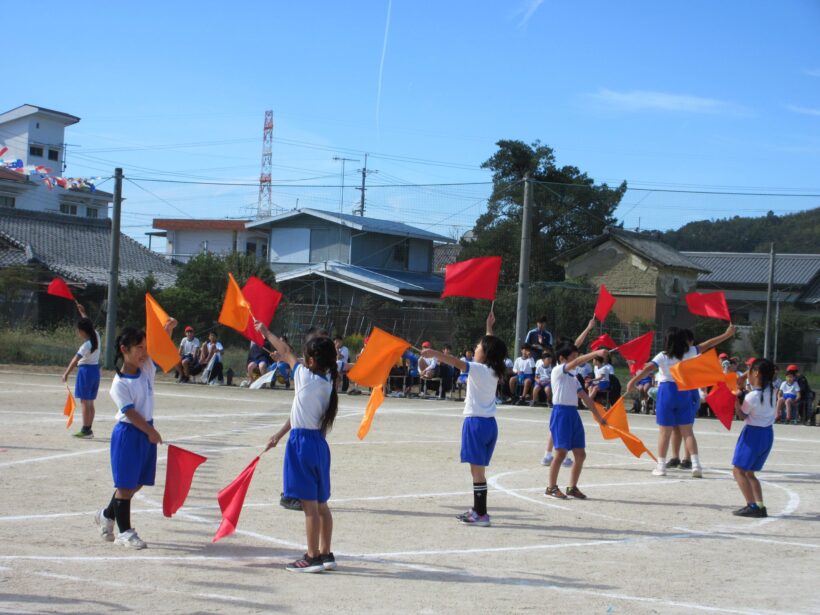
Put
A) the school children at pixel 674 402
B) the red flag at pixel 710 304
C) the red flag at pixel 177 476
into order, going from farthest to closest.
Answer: the red flag at pixel 710 304 < the school children at pixel 674 402 < the red flag at pixel 177 476

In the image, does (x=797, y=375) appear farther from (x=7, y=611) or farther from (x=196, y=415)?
(x=7, y=611)

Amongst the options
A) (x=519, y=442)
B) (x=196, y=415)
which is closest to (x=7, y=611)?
(x=519, y=442)

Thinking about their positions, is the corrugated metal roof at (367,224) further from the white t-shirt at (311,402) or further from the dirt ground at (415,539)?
the white t-shirt at (311,402)

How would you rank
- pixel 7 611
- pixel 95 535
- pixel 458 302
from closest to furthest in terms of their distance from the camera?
1. pixel 7 611
2. pixel 95 535
3. pixel 458 302

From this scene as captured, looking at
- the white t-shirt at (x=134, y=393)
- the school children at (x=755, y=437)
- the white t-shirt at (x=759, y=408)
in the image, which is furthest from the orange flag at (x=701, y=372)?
the white t-shirt at (x=134, y=393)

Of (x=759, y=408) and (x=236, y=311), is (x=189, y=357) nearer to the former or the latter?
(x=236, y=311)

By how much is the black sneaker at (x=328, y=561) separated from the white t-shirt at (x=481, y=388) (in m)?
2.48

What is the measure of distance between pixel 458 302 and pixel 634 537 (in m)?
18.8

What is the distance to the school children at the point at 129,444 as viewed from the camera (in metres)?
7.38

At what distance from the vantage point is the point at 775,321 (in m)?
27.7

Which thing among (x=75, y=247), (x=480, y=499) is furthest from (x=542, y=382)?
(x=75, y=247)

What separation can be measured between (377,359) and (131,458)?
2297 mm

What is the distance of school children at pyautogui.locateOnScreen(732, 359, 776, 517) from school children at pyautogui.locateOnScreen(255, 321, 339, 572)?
→ 15.0ft

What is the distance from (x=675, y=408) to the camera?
1205cm
